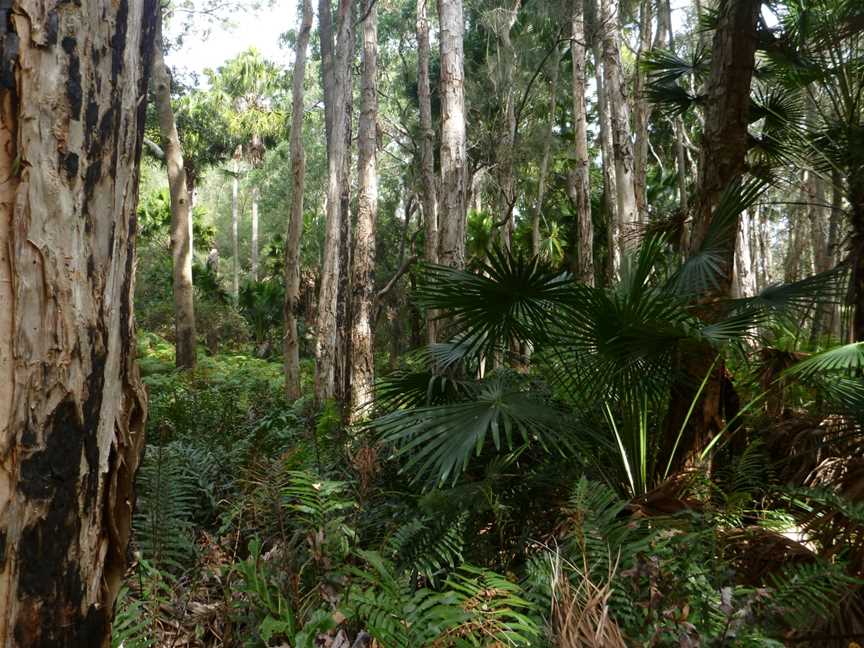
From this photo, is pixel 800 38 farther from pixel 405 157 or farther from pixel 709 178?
pixel 405 157

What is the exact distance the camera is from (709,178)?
199 inches

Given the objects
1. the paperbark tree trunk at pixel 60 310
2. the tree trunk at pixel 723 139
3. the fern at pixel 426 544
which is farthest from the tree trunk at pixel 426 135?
the paperbark tree trunk at pixel 60 310

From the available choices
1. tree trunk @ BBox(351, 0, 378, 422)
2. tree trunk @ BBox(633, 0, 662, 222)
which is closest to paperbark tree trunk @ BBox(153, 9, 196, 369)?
tree trunk @ BBox(351, 0, 378, 422)

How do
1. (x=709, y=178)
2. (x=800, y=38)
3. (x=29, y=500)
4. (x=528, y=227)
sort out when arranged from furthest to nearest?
(x=528, y=227)
(x=800, y=38)
(x=709, y=178)
(x=29, y=500)

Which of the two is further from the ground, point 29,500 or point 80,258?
point 80,258

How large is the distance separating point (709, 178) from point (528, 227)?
18.9 metres

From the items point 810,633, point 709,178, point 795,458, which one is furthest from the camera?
point 709,178

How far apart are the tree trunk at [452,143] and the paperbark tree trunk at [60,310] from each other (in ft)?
18.6

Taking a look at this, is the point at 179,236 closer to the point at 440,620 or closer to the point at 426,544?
the point at 426,544

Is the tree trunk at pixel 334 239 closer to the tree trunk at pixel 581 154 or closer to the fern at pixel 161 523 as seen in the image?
the tree trunk at pixel 581 154

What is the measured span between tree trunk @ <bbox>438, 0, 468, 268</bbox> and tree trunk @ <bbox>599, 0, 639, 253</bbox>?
3.65 meters

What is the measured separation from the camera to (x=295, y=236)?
12430 mm

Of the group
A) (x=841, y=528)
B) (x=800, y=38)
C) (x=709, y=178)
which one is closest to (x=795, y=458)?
(x=841, y=528)

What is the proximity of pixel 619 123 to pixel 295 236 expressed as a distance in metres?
5.78
